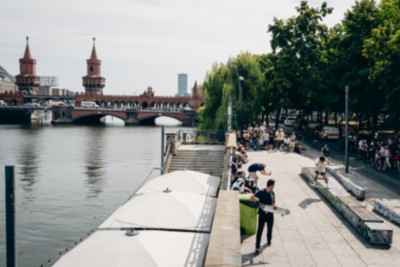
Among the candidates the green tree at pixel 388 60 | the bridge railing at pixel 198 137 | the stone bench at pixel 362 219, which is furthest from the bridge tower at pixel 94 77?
the stone bench at pixel 362 219

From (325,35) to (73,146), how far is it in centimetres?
3338

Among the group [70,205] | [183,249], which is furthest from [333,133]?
[183,249]

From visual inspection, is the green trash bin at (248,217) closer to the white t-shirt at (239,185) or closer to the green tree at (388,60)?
the white t-shirt at (239,185)

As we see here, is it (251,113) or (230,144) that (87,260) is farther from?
(251,113)

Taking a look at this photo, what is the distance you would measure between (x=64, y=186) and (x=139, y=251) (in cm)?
2516

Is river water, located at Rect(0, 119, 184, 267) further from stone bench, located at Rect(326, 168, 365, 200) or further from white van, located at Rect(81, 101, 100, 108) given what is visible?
white van, located at Rect(81, 101, 100, 108)

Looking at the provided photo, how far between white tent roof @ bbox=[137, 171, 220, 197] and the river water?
17.7 ft

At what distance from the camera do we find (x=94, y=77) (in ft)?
552

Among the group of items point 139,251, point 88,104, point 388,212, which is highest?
point 88,104

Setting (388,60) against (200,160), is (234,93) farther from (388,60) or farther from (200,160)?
(388,60)

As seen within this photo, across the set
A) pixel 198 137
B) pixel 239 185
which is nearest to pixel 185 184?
pixel 239 185

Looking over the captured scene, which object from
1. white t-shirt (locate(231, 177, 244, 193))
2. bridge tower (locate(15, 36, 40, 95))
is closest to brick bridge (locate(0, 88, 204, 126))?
bridge tower (locate(15, 36, 40, 95))

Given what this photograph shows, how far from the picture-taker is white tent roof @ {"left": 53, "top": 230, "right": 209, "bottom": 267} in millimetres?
8992

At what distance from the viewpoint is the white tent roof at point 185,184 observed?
15750 millimetres
